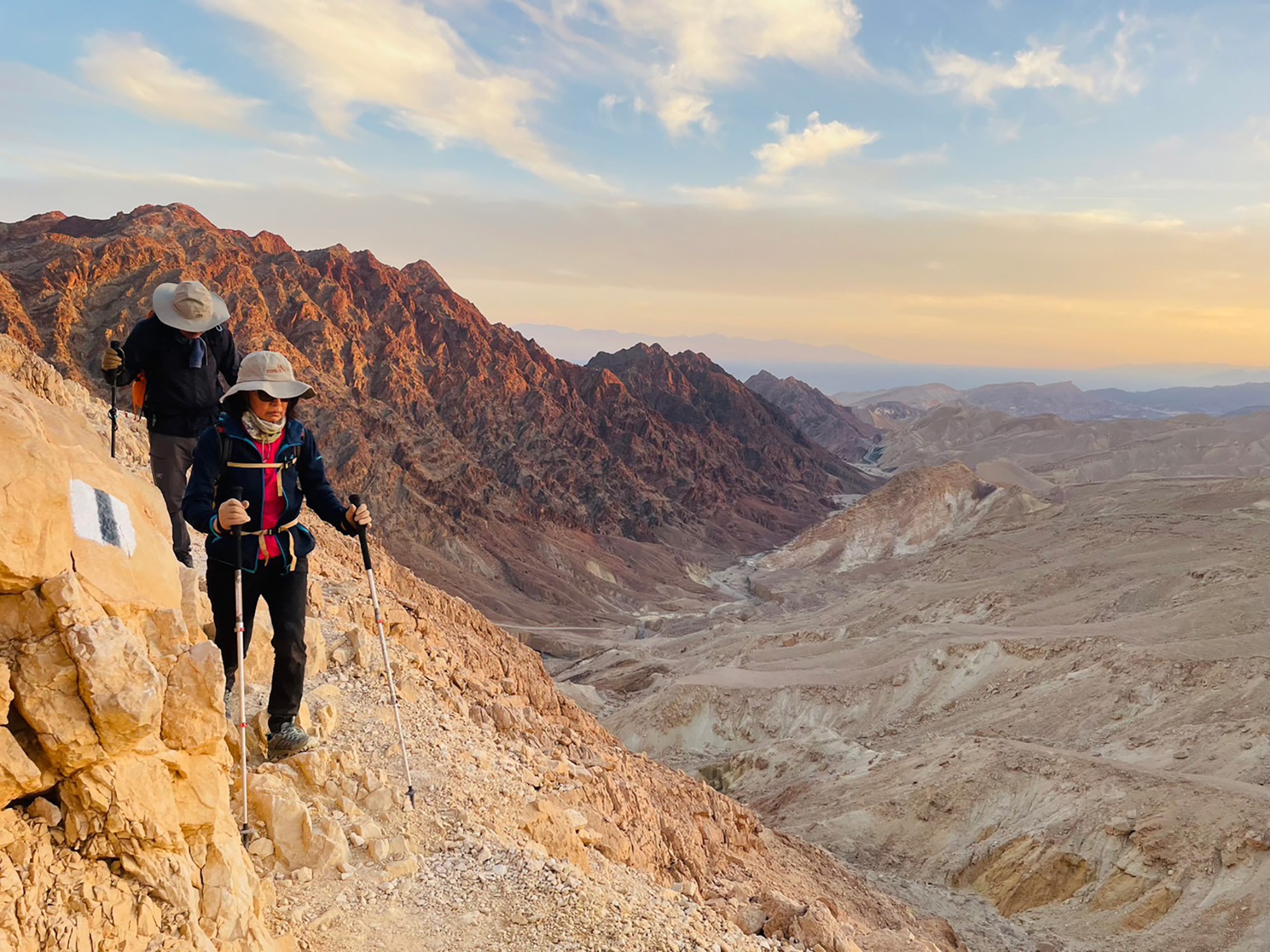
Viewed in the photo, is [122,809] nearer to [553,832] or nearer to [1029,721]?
[553,832]

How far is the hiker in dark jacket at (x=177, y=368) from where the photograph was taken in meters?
5.83

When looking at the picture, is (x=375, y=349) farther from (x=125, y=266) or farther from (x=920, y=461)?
(x=920, y=461)

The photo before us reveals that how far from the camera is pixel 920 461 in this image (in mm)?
145875

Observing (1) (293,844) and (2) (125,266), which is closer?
(1) (293,844)

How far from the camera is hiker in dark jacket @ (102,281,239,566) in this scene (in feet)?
19.1

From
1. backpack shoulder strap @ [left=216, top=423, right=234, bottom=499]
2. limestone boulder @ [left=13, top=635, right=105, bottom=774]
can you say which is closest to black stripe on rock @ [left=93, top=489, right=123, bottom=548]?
limestone boulder @ [left=13, top=635, right=105, bottom=774]

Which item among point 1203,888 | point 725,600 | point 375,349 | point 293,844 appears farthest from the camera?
point 375,349

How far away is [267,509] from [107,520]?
119 cm

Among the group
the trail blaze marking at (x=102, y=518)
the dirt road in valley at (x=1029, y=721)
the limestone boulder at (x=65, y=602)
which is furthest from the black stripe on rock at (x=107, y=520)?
the dirt road in valley at (x=1029, y=721)

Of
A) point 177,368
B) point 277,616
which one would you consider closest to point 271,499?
point 277,616

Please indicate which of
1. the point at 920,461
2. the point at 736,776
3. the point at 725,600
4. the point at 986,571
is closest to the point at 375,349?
the point at 725,600

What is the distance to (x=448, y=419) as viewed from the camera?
82.2 m

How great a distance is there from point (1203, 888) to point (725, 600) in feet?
176

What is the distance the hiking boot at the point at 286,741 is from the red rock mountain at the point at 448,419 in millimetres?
51187
